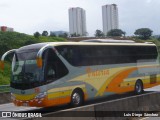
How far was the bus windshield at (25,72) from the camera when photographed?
1636 centimetres

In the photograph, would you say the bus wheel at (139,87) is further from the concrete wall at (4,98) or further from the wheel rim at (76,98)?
the concrete wall at (4,98)

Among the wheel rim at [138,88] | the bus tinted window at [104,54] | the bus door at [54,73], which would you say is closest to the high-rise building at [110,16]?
the bus tinted window at [104,54]

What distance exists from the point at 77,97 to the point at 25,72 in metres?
2.96

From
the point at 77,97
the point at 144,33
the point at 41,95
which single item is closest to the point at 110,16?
the point at 144,33

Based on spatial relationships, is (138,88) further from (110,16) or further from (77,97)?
(110,16)

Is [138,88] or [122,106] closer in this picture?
[122,106]

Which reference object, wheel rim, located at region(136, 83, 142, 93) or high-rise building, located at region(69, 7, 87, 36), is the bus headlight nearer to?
wheel rim, located at region(136, 83, 142, 93)

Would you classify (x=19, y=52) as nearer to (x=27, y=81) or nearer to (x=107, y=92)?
(x=27, y=81)

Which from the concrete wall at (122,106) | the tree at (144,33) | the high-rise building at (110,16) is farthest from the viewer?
the high-rise building at (110,16)

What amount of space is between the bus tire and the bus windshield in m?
2.37

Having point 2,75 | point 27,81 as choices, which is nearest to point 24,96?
point 27,81

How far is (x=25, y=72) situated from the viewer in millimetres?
16656

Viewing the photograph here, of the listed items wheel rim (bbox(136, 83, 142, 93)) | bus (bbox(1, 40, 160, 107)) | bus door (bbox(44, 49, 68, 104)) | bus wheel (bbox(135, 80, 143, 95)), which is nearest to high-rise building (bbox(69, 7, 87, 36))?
bus wheel (bbox(135, 80, 143, 95))

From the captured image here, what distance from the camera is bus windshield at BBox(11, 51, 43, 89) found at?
53.7 feet
